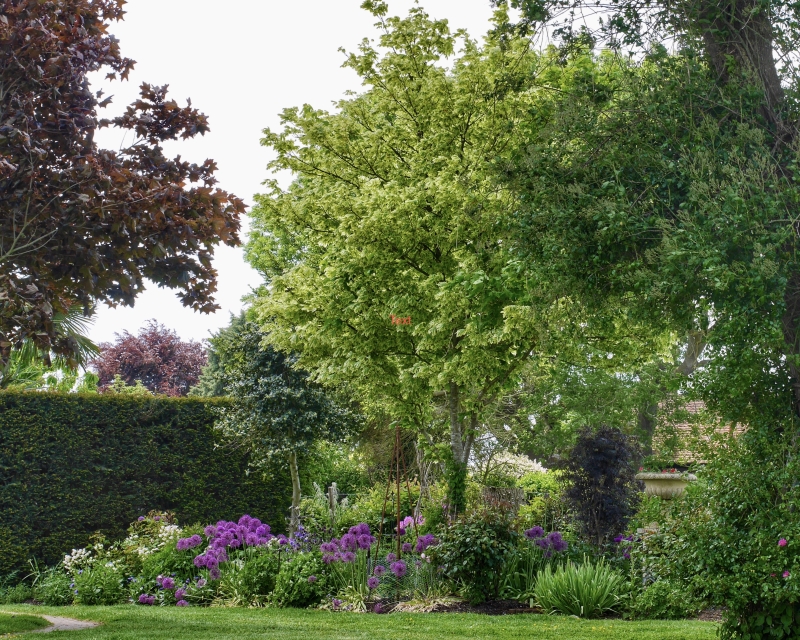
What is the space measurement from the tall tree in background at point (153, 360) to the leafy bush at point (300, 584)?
23.8 meters

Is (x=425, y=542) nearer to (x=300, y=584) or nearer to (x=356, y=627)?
(x=300, y=584)

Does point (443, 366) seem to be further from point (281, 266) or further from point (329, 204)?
point (281, 266)

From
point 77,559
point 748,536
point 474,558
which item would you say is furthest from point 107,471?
point 748,536

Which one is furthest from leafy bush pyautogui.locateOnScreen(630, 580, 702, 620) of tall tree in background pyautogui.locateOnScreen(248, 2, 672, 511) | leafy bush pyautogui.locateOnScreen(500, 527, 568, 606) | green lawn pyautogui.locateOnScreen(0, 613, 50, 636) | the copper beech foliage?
green lawn pyautogui.locateOnScreen(0, 613, 50, 636)

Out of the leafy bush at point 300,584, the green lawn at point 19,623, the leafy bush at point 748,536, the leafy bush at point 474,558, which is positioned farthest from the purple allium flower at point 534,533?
the green lawn at point 19,623

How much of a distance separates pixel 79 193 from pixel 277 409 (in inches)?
288

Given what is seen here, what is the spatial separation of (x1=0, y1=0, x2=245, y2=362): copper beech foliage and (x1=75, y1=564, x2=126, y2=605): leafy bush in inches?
162

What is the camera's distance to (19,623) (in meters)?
8.29

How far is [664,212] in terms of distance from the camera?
19.4 feet

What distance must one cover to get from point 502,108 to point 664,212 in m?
5.23

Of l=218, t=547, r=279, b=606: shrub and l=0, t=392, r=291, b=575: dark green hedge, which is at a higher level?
l=0, t=392, r=291, b=575: dark green hedge

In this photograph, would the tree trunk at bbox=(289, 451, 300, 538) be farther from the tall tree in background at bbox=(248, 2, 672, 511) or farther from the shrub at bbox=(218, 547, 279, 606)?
the shrub at bbox=(218, 547, 279, 606)

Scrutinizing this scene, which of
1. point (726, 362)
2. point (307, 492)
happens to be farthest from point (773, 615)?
point (307, 492)

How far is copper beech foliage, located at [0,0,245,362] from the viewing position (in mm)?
7672
